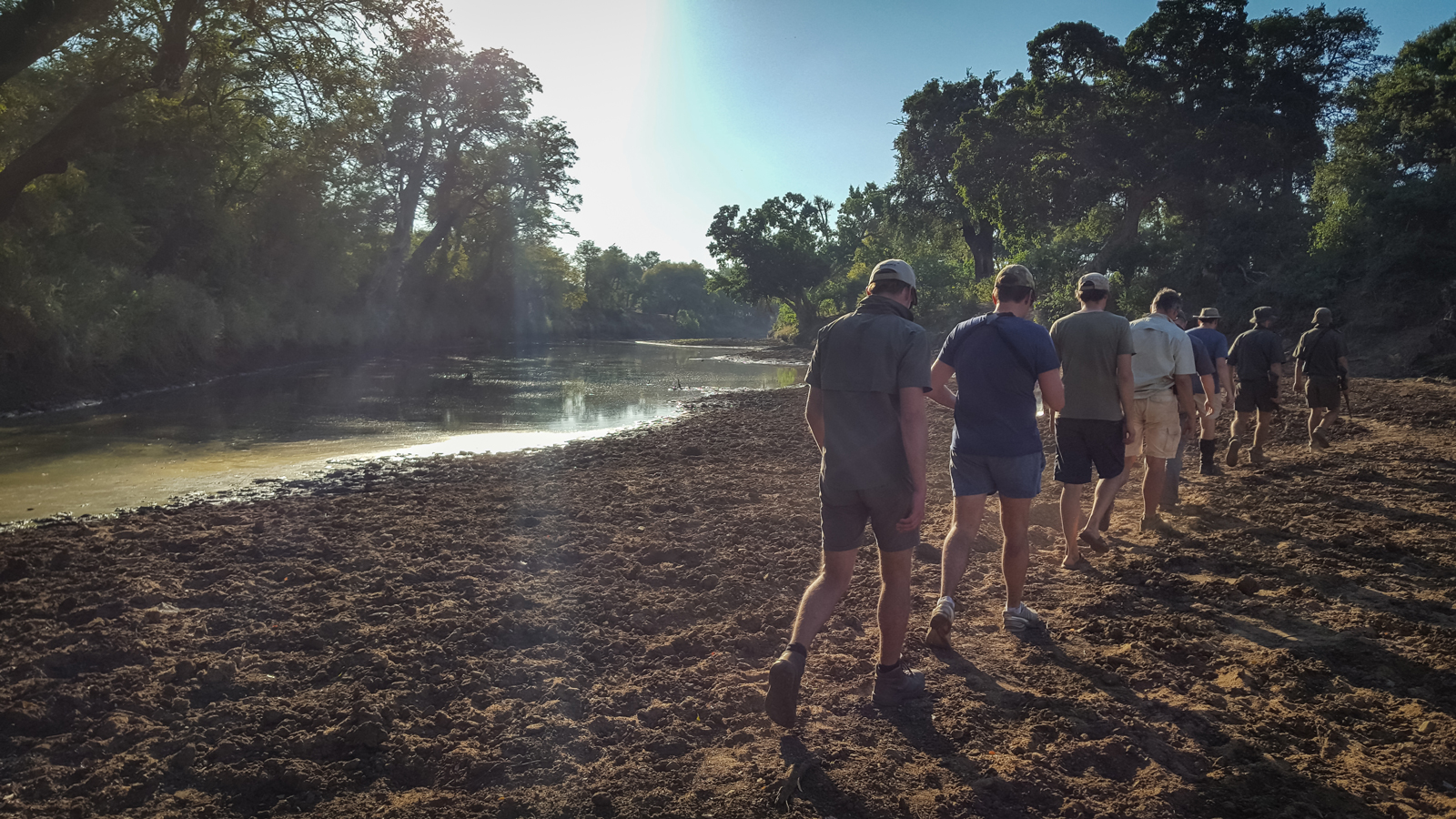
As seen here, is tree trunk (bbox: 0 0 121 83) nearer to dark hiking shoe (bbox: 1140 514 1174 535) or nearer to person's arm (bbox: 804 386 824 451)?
person's arm (bbox: 804 386 824 451)

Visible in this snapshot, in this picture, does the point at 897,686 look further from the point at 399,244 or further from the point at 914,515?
the point at 399,244

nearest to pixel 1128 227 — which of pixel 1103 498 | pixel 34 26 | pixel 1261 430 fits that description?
pixel 1261 430

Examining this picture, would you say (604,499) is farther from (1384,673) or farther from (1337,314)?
(1337,314)

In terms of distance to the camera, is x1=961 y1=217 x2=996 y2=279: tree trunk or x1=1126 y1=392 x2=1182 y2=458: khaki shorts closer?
x1=1126 y1=392 x2=1182 y2=458: khaki shorts

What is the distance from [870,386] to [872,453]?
0.97 ft

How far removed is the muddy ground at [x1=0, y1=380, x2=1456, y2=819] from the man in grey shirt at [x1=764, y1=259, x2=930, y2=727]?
1.40ft

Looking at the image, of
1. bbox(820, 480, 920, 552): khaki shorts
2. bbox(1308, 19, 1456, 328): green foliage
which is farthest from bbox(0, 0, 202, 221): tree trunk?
bbox(1308, 19, 1456, 328): green foliage

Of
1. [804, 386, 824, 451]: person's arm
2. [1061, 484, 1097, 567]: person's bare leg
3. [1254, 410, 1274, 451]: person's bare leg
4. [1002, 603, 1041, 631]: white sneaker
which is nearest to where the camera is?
[804, 386, 824, 451]: person's arm

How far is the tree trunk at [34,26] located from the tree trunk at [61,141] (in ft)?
3.42

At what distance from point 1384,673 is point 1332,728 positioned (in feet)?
2.60

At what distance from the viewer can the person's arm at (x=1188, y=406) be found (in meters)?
6.18

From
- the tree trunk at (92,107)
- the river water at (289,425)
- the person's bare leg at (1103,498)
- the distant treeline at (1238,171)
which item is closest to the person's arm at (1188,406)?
the person's bare leg at (1103,498)

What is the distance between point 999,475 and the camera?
427cm

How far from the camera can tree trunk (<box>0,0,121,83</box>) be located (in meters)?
8.14
